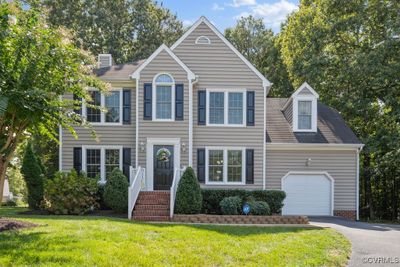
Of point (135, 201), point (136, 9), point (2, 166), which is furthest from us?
point (136, 9)

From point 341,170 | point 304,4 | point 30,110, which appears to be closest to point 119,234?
point 30,110

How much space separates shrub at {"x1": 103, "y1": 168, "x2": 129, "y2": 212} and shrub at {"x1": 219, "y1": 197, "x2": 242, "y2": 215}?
3513 mm

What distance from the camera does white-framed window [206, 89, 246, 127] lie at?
61.7 feet

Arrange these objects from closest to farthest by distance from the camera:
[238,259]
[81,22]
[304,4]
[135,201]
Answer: [238,259]
[135,201]
[304,4]
[81,22]

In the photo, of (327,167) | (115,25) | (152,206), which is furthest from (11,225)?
(115,25)

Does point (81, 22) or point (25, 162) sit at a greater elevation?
point (81, 22)

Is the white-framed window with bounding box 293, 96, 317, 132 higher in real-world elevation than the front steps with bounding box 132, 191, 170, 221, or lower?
higher

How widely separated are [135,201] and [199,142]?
4.19m

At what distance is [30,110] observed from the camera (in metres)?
9.70

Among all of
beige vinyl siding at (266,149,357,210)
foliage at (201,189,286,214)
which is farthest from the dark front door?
beige vinyl siding at (266,149,357,210)

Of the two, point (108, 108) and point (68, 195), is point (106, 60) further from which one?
point (68, 195)

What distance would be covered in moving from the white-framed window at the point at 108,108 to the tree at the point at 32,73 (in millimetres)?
7533

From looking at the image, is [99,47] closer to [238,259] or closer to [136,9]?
[136,9]

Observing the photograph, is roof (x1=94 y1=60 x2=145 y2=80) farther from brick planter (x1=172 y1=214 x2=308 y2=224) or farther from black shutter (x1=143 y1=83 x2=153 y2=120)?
brick planter (x1=172 y1=214 x2=308 y2=224)
